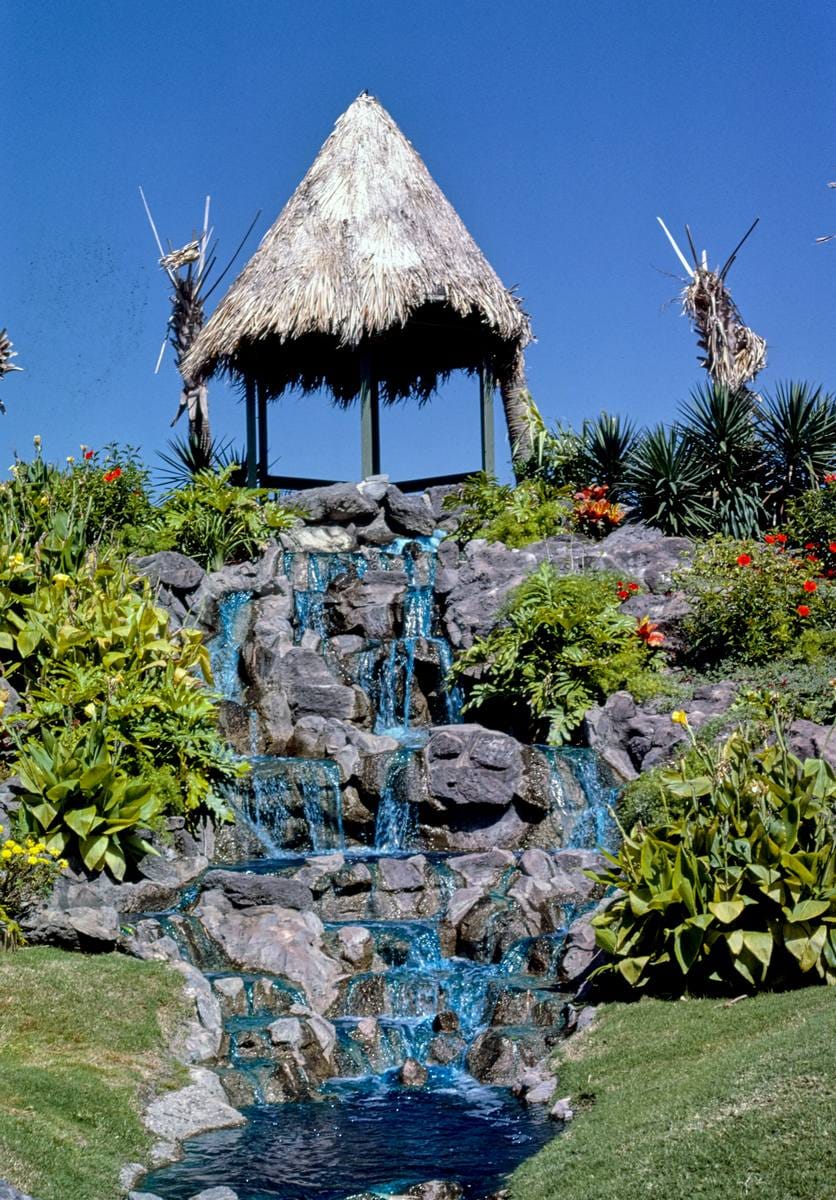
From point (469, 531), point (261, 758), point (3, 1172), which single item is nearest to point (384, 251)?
point (469, 531)

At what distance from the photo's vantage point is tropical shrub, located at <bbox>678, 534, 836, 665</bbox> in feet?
50.6

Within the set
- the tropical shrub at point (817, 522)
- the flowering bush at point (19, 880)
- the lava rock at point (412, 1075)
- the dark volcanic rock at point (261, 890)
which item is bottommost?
the lava rock at point (412, 1075)

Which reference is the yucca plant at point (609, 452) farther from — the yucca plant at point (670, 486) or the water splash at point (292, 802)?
the water splash at point (292, 802)

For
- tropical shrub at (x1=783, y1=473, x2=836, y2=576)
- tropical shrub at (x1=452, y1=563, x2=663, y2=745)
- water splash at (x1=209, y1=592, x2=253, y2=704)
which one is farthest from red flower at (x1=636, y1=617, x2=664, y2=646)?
water splash at (x1=209, y1=592, x2=253, y2=704)

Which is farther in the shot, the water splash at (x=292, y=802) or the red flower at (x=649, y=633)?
the red flower at (x=649, y=633)

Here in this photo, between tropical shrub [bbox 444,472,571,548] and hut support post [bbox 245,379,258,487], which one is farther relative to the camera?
hut support post [bbox 245,379,258,487]

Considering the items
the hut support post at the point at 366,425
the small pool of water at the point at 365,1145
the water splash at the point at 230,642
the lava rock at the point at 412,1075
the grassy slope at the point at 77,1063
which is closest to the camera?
the grassy slope at the point at 77,1063

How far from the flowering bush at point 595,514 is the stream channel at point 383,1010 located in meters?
4.57

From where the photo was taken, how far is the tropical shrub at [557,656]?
15117 mm

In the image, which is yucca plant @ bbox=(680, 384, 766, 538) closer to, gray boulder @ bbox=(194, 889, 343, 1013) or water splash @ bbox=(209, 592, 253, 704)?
water splash @ bbox=(209, 592, 253, 704)

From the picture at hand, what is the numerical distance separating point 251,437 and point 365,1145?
1636cm

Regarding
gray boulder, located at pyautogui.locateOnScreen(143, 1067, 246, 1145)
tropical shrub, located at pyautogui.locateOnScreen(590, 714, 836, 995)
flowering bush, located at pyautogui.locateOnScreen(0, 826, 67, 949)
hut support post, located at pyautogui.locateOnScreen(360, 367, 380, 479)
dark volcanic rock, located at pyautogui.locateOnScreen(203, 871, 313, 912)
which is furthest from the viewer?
hut support post, located at pyautogui.locateOnScreen(360, 367, 380, 479)

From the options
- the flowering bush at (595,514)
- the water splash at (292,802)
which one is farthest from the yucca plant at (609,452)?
the water splash at (292,802)

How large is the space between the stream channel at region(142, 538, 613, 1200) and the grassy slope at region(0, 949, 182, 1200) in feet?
1.41
